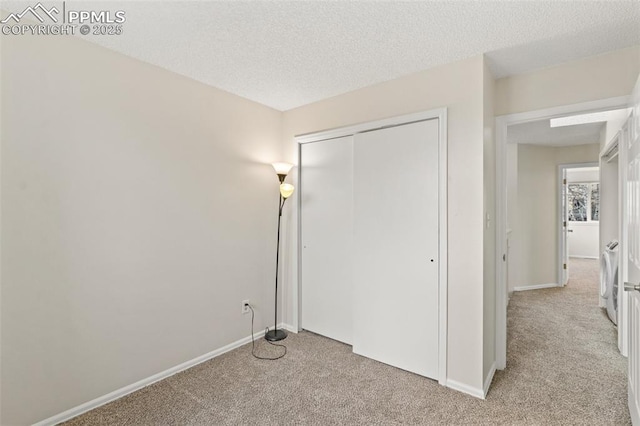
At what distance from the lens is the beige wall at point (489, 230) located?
2.26 metres

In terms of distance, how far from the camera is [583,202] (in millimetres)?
8195

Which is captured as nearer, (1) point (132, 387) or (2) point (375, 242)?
(1) point (132, 387)

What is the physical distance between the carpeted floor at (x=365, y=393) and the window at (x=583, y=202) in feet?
21.9

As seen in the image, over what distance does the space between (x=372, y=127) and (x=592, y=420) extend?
8.31 feet

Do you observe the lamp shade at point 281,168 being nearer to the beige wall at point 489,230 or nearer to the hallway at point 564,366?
the beige wall at point 489,230

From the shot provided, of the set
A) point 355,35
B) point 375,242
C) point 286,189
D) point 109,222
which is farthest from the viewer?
point 286,189

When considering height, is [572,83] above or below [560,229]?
above

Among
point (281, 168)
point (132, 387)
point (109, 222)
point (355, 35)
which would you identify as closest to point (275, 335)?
point (132, 387)

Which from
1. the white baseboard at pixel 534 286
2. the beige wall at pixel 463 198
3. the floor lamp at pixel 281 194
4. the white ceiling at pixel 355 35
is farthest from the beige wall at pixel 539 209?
the floor lamp at pixel 281 194

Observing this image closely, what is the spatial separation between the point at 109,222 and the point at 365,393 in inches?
85.4

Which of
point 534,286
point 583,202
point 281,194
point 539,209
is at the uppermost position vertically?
point 583,202

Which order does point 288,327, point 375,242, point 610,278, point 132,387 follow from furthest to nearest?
point 610,278, point 288,327, point 375,242, point 132,387

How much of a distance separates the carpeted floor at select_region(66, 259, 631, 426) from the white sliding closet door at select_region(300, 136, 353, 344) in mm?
302

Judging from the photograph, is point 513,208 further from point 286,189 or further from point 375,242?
point 286,189
